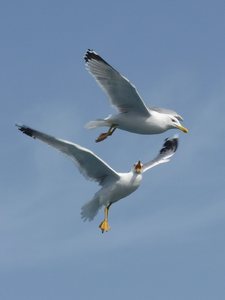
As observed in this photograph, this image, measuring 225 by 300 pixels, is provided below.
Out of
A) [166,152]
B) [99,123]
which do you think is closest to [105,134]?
[99,123]

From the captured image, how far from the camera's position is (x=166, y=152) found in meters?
32.7

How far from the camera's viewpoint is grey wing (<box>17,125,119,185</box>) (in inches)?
1056

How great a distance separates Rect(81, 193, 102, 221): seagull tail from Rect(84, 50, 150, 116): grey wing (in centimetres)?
248

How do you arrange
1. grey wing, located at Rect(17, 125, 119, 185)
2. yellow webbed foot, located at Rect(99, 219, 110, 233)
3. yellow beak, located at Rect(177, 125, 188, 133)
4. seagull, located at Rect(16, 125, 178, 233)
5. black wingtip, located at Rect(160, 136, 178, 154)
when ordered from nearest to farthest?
grey wing, located at Rect(17, 125, 119, 185) < seagull, located at Rect(16, 125, 178, 233) < yellow webbed foot, located at Rect(99, 219, 110, 233) < yellow beak, located at Rect(177, 125, 188, 133) < black wingtip, located at Rect(160, 136, 178, 154)

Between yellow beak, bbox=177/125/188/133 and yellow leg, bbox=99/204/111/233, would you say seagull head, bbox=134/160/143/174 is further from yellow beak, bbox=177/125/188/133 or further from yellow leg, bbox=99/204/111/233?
yellow beak, bbox=177/125/188/133

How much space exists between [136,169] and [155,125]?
1231 millimetres

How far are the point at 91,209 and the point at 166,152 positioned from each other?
15.9 ft

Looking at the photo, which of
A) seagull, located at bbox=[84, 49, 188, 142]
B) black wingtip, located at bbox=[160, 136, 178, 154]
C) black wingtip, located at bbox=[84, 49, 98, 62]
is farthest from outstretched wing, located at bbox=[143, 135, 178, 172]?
black wingtip, located at bbox=[84, 49, 98, 62]

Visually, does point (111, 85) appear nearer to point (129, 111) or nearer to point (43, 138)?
point (129, 111)

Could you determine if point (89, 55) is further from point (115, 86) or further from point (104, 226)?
point (104, 226)

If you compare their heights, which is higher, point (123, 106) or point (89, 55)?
point (89, 55)

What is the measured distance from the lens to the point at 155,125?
2898 centimetres

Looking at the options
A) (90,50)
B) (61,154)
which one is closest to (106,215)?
(61,154)

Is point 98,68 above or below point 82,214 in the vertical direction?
above
